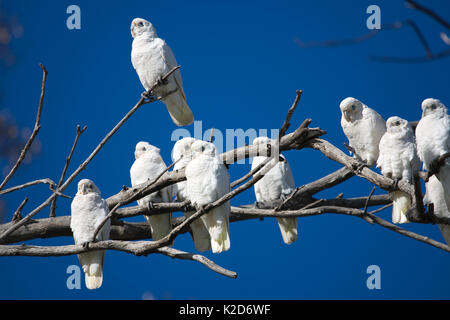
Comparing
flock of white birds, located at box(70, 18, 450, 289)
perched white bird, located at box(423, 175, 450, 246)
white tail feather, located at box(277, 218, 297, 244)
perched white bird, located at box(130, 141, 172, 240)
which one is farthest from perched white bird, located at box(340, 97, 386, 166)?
perched white bird, located at box(130, 141, 172, 240)

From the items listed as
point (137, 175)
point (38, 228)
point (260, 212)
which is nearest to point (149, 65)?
point (137, 175)

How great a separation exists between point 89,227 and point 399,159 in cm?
324

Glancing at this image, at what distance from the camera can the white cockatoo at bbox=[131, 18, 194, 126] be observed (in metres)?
6.78

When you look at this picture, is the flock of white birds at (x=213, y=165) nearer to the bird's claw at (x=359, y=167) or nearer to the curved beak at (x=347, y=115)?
the curved beak at (x=347, y=115)

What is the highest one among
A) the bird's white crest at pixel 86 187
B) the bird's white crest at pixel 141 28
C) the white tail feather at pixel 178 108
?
the bird's white crest at pixel 141 28

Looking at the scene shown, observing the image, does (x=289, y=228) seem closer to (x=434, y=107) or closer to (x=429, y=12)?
(x=434, y=107)

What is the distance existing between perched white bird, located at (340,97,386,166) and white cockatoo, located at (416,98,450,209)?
3.80ft

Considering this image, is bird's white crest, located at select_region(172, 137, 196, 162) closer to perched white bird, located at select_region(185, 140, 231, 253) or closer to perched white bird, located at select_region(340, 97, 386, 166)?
perched white bird, located at select_region(185, 140, 231, 253)

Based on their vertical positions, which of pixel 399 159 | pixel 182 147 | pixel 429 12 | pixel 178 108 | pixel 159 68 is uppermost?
pixel 159 68

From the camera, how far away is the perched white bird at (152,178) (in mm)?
6250

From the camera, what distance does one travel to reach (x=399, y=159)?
540 centimetres

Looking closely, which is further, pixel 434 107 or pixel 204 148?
pixel 204 148

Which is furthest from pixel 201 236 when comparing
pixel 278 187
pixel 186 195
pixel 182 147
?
pixel 278 187

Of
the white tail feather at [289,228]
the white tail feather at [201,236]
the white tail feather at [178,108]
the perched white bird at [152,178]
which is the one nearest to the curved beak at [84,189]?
the perched white bird at [152,178]
